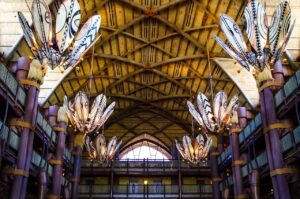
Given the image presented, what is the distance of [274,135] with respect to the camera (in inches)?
725

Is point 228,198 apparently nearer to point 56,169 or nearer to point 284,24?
point 56,169

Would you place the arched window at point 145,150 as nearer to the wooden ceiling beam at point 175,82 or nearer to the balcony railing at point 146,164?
the balcony railing at point 146,164

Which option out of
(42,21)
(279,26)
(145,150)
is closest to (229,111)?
(279,26)

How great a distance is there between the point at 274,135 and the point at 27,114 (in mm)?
13814

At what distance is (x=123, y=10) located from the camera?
25.2m

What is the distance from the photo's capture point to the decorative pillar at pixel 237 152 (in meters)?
24.7

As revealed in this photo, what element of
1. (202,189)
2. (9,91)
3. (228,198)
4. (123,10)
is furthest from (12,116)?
(202,189)

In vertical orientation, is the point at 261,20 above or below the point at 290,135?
above

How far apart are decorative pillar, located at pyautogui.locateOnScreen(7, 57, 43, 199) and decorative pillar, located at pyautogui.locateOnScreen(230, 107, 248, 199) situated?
14.8 metres

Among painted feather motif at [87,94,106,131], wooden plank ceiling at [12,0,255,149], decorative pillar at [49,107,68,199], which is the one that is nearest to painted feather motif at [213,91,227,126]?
painted feather motif at [87,94,106,131]

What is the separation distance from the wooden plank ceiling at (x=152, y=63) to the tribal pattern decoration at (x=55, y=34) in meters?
8.04

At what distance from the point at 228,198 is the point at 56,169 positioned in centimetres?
1386

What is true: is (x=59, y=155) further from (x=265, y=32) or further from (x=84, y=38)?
(x=265, y=32)

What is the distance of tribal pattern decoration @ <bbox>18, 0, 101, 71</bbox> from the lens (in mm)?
12348
